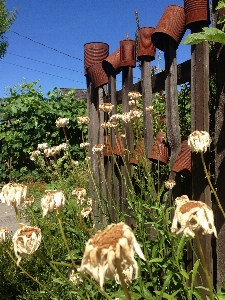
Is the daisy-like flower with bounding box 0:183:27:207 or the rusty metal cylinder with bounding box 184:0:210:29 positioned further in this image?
the rusty metal cylinder with bounding box 184:0:210:29

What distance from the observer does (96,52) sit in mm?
3662

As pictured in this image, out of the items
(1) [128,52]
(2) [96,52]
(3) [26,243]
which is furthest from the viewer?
(2) [96,52]

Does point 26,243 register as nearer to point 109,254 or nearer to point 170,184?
point 109,254

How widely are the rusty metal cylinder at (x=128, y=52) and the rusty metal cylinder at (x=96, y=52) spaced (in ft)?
2.23

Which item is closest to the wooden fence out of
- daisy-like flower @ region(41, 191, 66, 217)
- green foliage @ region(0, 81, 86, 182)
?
daisy-like flower @ region(41, 191, 66, 217)

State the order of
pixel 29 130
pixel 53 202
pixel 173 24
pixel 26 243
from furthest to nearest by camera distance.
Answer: pixel 29 130 < pixel 173 24 < pixel 53 202 < pixel 26 243

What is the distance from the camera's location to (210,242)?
6.66 ft

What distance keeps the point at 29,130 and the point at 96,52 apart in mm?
6721

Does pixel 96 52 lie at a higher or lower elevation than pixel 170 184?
higher

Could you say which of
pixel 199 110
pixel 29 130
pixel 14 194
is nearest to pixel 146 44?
pixel 199 110

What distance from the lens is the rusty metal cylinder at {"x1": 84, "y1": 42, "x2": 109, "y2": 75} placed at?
366cm

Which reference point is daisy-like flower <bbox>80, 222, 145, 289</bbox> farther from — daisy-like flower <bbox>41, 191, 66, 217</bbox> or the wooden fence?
the wooden fence

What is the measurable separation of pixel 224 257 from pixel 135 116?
981 mm

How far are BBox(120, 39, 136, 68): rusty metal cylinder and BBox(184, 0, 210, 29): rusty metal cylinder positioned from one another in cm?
95
